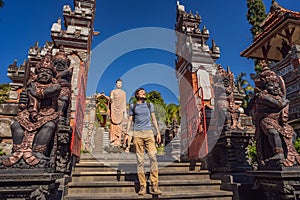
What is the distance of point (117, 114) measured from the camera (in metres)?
7.51

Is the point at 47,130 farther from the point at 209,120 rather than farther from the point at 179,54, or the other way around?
the point at 179,54

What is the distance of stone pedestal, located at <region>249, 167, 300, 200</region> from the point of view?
8.58 feet

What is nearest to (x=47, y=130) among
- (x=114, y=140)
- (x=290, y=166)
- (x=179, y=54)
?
(x=290, y=166)

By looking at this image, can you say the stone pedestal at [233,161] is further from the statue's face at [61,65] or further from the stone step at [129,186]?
the statue's face at [61,65]

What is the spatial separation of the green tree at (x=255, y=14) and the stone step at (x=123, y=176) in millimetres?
19588

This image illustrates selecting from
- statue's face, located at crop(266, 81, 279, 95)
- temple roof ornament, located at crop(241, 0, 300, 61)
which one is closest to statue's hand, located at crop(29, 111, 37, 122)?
statue's face, located at crop(266, 81, 279, 95)

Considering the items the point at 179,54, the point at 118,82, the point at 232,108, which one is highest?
the point at 179,54

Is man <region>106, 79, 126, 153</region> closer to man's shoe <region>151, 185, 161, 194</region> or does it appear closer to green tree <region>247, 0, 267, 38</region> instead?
man's shoe <region>151, 185, 161, 194</region>

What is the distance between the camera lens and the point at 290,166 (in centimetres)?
279

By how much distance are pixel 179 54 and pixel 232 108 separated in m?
4.34

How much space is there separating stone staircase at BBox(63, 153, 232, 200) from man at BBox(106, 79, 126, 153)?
2597 millimetres

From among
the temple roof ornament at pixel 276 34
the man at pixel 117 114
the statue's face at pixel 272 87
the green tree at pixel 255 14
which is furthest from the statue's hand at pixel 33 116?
the green tree at pixel 255 14

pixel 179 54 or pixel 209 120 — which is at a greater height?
pixel 179 54

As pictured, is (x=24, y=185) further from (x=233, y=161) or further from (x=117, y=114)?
(x=117, y=114)
